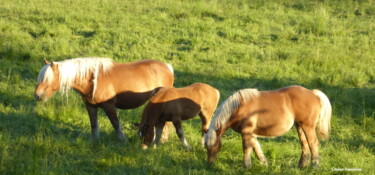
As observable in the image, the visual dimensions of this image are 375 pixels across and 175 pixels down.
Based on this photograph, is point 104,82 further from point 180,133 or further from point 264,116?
point 264,116

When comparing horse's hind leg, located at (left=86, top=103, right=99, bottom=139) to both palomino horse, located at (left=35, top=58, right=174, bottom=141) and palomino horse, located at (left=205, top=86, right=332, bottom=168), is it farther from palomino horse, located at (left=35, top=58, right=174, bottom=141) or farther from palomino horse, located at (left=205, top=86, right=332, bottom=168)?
palomino horse, located at (left=205, top=86, right=332, bottom=168)

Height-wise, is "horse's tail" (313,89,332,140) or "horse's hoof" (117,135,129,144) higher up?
"horse's tail" (313,89,332,140)

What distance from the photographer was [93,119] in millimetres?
6977

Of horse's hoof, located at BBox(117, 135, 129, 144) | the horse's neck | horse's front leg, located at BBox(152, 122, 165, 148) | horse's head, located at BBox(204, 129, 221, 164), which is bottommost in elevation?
horse's hoof, located at BBox(117, 135, 129, 144)

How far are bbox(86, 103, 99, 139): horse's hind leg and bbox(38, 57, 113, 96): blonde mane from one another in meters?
0.38

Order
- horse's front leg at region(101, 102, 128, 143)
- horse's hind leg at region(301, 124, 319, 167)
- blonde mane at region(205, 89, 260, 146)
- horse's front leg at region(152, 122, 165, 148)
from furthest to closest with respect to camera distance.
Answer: horse's front leg at region(101, 102, 128, 143), horse's front leg at region(152, 122, 165, 148), horse's hind leg at region(301, 124, 319, 167), blonde mane at region(205, 89, 260, 146)

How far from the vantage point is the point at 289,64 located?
36.5ft

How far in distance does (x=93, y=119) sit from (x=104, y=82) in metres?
0.61

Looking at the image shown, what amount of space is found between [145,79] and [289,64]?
199 inches

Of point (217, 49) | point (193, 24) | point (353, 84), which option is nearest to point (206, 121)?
point (353, 84)

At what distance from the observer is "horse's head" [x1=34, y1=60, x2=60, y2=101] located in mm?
6465

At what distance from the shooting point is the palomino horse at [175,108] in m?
6.40

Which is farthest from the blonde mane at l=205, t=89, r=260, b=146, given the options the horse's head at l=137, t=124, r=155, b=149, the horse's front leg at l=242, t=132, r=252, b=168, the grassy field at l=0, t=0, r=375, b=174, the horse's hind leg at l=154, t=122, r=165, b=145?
the horse's hind leg at l=154, t=122, r=165, b=145

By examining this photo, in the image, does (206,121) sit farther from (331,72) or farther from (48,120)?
(331,72)
